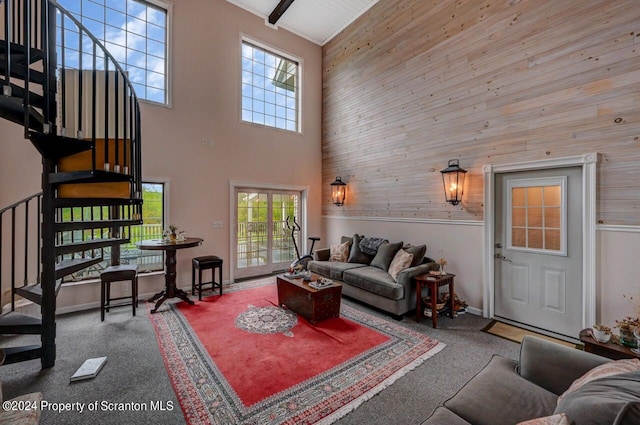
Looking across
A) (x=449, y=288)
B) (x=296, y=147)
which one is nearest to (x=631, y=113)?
(x=449, y=288)

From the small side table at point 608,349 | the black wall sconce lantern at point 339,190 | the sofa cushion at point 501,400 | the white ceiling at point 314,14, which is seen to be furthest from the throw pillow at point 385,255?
the white ceiling at point 314,14

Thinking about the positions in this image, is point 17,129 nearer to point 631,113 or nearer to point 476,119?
point 476,119

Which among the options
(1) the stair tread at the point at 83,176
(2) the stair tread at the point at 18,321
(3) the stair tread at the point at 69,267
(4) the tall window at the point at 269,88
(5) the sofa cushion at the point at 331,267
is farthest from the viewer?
(4) the tall window at the point at 269,88

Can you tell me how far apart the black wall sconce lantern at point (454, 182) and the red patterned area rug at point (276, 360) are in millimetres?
1993

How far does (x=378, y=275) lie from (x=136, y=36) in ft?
18.3

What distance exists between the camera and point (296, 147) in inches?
247

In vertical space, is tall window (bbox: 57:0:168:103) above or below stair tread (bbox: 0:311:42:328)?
above

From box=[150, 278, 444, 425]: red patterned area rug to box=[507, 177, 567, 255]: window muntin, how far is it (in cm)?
180

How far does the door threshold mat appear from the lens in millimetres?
3090

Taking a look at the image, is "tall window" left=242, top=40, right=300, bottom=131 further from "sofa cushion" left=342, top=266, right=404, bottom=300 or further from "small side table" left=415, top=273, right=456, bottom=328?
"small side table" left=415, top=273, right=456, bottom=328

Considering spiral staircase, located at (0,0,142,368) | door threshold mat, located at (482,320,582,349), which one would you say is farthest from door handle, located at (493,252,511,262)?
spiral staircase, located at (0,0,142,368)

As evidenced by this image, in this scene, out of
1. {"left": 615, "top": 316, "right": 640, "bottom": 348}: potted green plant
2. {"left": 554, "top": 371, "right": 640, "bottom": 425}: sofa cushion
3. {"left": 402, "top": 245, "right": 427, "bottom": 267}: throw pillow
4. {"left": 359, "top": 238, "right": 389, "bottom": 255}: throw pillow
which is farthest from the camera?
{"left": 359, "top": 238, "right": 389, "bottom": 255}: throw pillow

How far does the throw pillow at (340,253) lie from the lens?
505cm

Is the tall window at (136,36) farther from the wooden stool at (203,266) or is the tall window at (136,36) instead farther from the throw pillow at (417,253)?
the throw pillow at (417,253)
